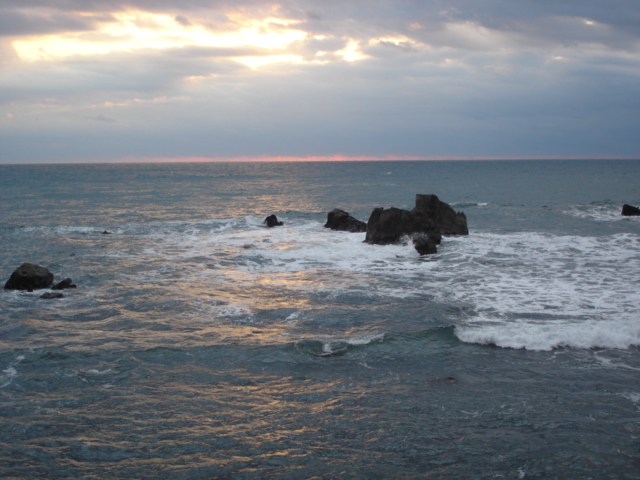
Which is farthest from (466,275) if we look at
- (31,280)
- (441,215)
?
(31,280)

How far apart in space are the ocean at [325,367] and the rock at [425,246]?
1.61 feet

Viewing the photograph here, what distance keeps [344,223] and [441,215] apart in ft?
20.9

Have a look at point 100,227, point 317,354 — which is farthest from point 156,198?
point 317,354

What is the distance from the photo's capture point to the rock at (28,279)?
56.9ft

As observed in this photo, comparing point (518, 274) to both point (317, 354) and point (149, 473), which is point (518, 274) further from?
point (149, 473)

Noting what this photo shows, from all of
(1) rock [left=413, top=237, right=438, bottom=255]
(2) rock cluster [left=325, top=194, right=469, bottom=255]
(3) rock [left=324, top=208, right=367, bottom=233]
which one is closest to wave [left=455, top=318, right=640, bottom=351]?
(1) rock [left=413, top=237, right=438, bottom=255]

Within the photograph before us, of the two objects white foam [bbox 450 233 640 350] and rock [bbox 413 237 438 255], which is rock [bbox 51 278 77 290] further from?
rock [bbox 413 237 438 255]

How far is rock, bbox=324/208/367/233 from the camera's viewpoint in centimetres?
3089

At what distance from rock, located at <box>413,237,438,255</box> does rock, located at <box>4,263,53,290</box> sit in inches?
629

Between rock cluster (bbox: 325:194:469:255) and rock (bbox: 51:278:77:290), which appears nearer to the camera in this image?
rock (bbox: 51:278:77:290)

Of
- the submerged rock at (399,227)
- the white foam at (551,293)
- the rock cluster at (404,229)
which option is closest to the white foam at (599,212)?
Result: the white foam at (551,293)

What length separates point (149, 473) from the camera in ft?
23.5

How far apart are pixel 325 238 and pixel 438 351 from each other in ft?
57.4

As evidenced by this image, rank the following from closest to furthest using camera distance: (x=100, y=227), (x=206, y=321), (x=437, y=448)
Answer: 1. (x=437, y=448)
2. (x=206, y=321)
3. (x=100, y=227)
